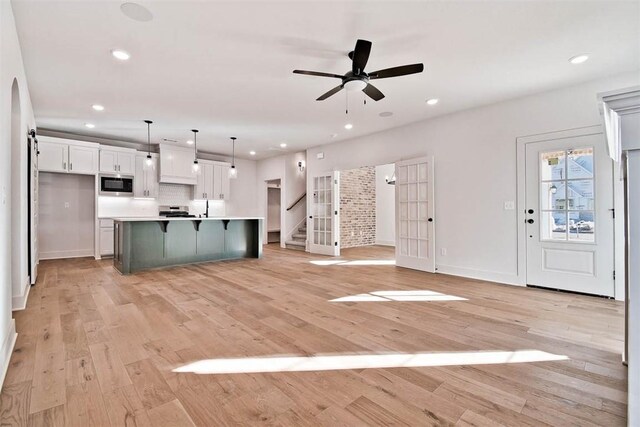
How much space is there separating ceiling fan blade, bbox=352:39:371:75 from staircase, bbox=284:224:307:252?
5.91 metres

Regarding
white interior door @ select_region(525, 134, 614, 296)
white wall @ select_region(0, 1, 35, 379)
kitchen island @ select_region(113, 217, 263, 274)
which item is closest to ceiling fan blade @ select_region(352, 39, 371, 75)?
white wall @ select_region(0, 1, 35, 379)

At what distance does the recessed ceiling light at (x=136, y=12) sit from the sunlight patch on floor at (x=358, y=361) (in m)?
2.89

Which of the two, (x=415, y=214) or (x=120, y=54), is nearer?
(x=120, y=54)

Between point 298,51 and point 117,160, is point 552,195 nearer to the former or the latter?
point 298,51

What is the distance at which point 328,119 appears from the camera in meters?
5.51

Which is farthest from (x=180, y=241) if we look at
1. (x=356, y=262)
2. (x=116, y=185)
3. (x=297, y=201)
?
(x=297, y=201)

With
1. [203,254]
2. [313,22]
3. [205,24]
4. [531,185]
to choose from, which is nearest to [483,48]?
[313,22]

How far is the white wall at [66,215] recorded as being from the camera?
642cm

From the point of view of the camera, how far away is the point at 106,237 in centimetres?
679

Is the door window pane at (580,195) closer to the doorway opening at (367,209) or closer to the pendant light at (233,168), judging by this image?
the doorway opening at (367,209)

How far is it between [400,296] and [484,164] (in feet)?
8.68

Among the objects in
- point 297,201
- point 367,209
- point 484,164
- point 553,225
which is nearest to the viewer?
point 553,225

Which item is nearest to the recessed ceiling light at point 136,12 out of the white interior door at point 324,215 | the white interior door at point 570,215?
the white interior door at point 570,215

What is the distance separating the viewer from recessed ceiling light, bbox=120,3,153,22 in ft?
8.05
